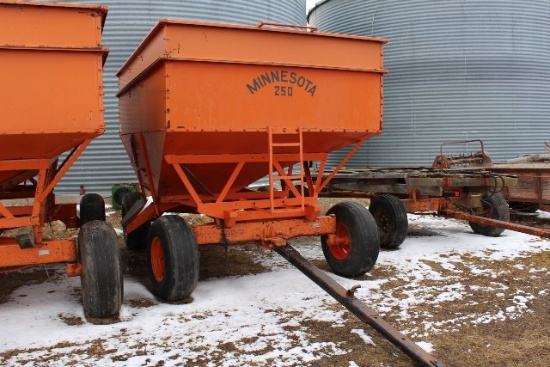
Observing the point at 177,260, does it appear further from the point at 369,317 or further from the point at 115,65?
the point at 115,65

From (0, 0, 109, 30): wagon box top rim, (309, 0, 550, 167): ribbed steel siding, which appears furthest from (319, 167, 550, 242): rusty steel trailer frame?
(309, 0, 550, 167): ribbed steel siding

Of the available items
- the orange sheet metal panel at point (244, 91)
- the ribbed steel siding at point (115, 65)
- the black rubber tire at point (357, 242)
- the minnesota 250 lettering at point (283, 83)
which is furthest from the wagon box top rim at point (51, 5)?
Result: the ribbed steel siding at point (115, 65)

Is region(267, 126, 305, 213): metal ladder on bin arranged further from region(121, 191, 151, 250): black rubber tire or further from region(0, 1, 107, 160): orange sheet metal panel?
region(121, 191, 151, 250): black rubber tire

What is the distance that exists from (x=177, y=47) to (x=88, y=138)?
1262mm

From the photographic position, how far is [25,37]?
14.4ft

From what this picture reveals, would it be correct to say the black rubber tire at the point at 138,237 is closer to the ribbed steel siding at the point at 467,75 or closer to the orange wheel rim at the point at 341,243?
the orange wheel rim at the point at 341,243

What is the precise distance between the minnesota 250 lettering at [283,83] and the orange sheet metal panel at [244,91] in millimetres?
11

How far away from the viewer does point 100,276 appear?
471 cm

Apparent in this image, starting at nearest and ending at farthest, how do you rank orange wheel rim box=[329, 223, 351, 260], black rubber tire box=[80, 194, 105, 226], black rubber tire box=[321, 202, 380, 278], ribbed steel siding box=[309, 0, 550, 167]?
black rubber tire box=[321, 202, 380, 278] < orange wheel rim box=[329, 223, 351, 260] < black rubber tire box=[80, 194, 105, 226] < ribbed steel siding box=[309, 0, 550, 167]

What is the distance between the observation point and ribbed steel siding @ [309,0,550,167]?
15227mm

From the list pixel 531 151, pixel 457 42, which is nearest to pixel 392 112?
pixel 457 42

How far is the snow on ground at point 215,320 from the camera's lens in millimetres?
3977

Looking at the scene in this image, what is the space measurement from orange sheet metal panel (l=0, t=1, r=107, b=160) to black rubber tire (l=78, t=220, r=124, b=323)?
3.27 feet

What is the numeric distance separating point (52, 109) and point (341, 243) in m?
3.61
